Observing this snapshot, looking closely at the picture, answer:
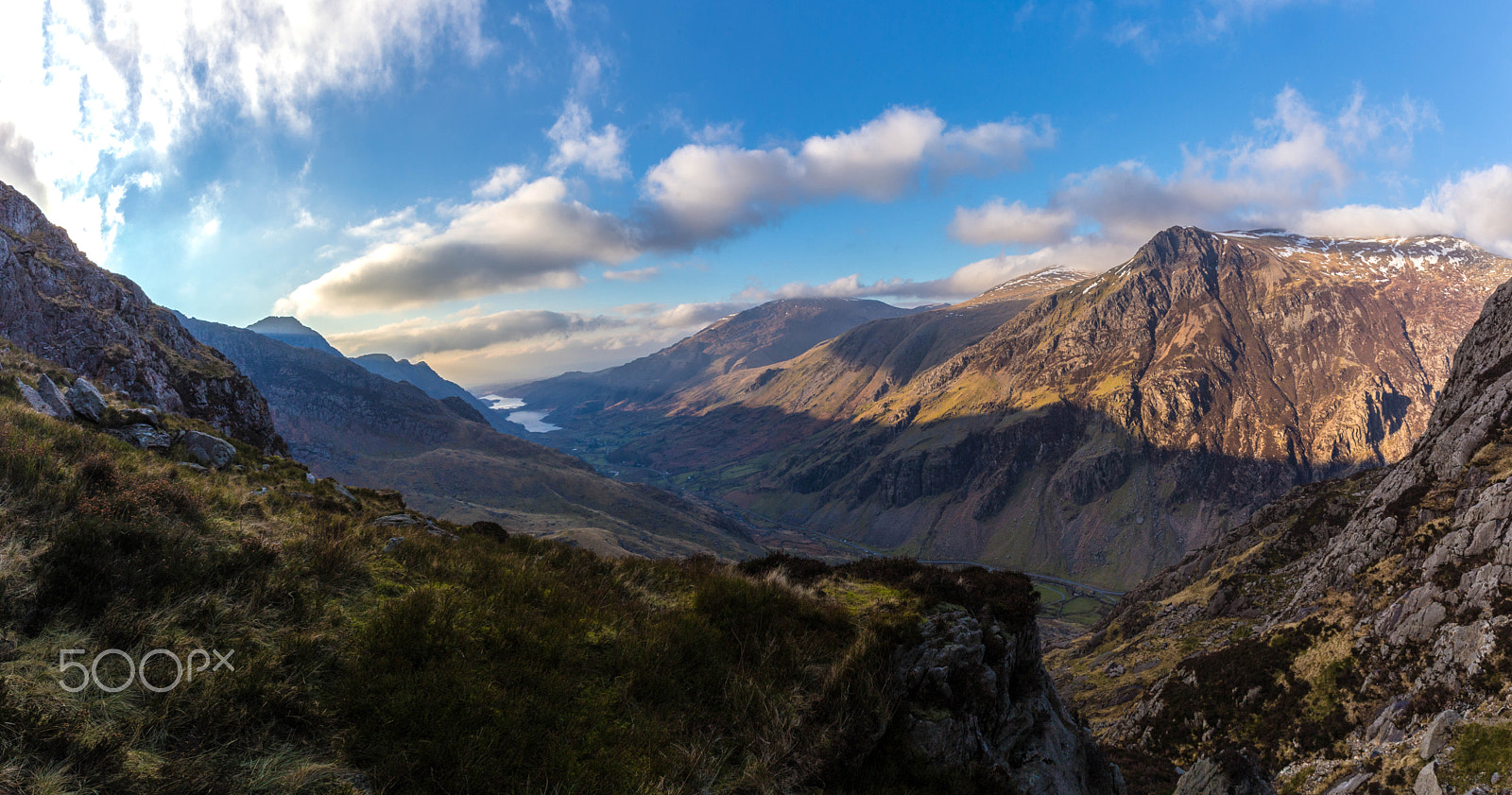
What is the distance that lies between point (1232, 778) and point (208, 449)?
3992cm

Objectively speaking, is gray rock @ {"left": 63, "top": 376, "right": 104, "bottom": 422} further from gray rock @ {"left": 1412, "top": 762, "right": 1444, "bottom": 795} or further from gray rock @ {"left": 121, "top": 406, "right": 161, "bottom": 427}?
gray rock @ {"left": 1412, "top": 762, "right": 1444, "bottom": 795}

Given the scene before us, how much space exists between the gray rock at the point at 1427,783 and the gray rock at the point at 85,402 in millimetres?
54046

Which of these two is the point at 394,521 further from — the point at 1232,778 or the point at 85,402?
the point at 1232,778

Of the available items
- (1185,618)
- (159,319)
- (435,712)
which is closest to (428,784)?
(435,712)

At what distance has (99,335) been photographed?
49.2m

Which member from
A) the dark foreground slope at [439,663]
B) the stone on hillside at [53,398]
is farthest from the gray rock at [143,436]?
the dark foreground slope at [439,663]

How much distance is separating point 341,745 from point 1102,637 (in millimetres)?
139998

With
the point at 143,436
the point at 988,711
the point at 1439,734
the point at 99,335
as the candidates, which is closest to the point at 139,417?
the point at 143,436

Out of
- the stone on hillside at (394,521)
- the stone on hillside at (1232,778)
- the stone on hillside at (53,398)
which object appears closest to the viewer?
the stone on hillside at (53,398)

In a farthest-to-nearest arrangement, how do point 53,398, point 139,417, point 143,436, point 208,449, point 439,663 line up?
1. point 208,449
2. point 139,417
3. point 143,436
4. point 53,398
5. point 439,663

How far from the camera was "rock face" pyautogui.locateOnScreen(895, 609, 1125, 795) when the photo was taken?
33.2ft

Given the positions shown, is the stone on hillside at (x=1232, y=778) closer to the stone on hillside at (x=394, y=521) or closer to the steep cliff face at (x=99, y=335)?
the stone on hillside at (x=394, y=521)

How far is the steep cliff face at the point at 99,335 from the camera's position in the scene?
4341cm

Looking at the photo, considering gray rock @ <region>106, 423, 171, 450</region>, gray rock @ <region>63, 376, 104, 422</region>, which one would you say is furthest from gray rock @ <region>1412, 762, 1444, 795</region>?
gray rock @ <region>63, 376, 104, 422</region>
